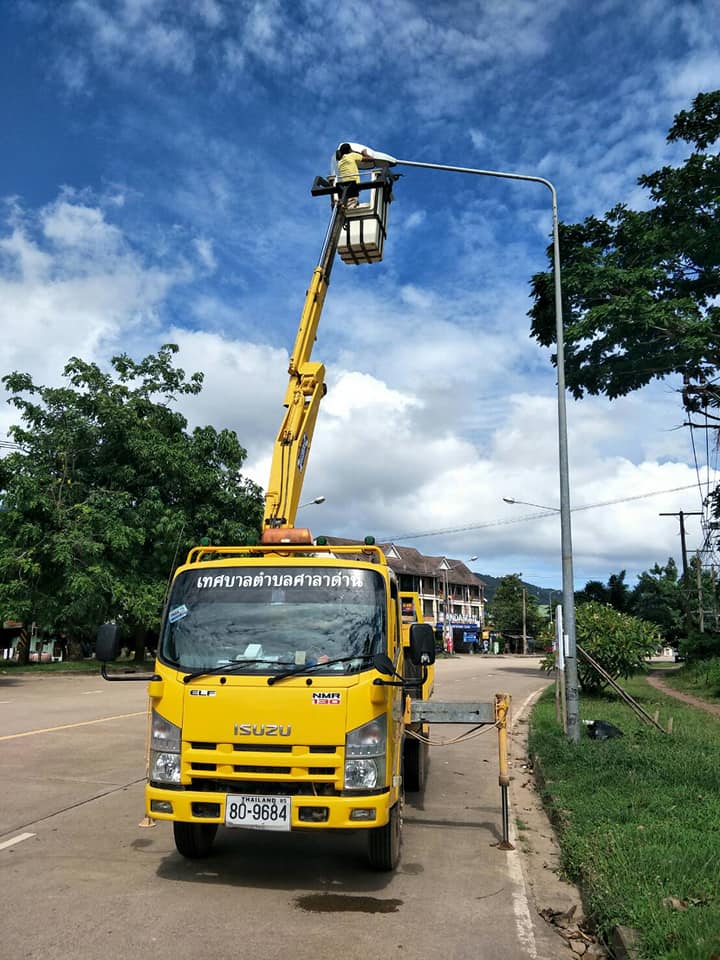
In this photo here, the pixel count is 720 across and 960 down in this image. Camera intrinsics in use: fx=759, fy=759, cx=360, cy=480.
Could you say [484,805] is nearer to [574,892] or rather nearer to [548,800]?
[548,800]

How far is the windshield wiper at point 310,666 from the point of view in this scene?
5129mm

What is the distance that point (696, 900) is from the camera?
4.37 metres

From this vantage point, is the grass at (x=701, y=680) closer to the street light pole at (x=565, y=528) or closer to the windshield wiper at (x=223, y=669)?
the street light pole at (x=565, y=528)

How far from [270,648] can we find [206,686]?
20.5 inches

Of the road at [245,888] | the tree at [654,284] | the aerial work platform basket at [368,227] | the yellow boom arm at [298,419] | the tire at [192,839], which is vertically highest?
the tree at [654,284]

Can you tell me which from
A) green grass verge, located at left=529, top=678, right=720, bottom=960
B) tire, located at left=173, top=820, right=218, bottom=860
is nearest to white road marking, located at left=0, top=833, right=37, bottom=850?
tire, located at left=173, top=820, right=218, bottom=860

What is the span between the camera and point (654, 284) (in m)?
23.3

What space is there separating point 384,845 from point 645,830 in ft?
6.65

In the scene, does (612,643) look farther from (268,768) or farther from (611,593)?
(611,593)

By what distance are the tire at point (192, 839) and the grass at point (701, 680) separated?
17905 millimetres

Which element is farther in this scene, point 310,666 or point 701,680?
point 701,680

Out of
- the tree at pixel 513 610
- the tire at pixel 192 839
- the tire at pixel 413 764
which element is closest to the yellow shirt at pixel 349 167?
the tire at pixel 413 764

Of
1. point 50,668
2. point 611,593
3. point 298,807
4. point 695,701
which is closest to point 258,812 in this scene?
point 298,807

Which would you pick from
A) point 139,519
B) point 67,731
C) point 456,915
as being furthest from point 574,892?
point 139,519
